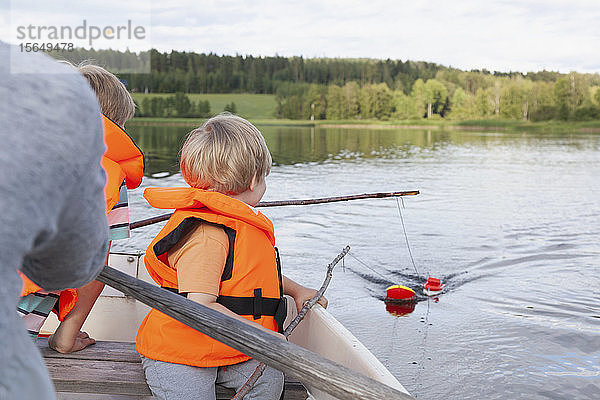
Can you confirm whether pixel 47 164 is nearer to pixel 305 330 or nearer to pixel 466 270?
pixel 305 330

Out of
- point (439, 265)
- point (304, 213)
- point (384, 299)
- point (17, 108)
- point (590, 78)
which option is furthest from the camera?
point (590, 78)

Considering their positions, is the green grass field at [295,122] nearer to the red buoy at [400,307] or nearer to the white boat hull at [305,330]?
the red buoy at [400,307]

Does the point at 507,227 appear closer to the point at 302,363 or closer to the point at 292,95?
the point at 302,363

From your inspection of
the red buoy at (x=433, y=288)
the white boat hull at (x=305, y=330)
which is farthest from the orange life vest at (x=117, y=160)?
the red buoy at (x=433, y=288)

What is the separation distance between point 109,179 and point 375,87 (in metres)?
75.7

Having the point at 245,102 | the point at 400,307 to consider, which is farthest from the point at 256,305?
the point at 245,102

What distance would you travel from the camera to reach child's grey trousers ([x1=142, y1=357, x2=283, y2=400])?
6.08 ft

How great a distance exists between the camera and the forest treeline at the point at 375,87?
214 feet

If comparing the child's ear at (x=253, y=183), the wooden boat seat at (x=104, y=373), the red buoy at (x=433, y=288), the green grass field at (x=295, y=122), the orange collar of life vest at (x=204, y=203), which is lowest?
the red buoy at (x=433, y=288)

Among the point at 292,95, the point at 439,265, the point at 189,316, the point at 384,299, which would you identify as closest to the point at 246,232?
the point at 189,316

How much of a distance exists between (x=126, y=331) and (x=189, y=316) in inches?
79.3

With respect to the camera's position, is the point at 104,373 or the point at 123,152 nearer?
the point at 104,373

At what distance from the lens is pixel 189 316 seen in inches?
47.4

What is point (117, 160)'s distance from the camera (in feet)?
7.27
